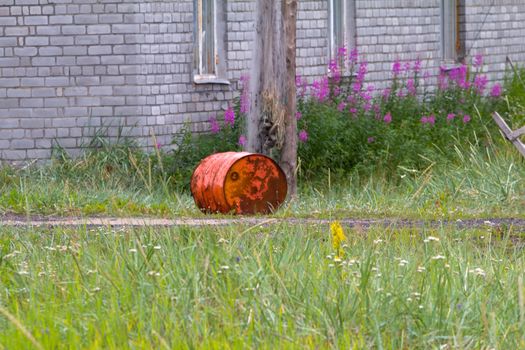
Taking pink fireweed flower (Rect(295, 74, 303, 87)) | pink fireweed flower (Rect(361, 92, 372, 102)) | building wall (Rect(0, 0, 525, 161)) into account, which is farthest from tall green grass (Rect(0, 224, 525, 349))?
pink fireweed flower (Rect(361, 92, 372, 102))

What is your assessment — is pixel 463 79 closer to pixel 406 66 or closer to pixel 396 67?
pixel 406 66

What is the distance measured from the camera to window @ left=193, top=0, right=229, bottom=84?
52.0ft

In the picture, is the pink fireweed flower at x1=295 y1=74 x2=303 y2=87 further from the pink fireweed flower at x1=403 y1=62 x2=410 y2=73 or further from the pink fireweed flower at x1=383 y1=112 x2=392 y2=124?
the pink fireweed flower at x1=403 y1=62 x2=410 y2=73

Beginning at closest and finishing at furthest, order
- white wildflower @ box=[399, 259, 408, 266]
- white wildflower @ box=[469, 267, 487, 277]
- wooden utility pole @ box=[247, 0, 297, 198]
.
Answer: white wildflower @ box=[469, 267, 487, 277], white wildflower @ box=[399, 259, 408, 266], wooden utility pole @ box=[247, 0, 297, 198]

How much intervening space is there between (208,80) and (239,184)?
582 centimetres

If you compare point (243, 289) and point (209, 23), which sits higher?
point (209, 23)

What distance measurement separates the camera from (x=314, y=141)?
51.3ft

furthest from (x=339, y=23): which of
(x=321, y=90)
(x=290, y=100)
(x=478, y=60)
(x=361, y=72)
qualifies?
(x=290, y=100)

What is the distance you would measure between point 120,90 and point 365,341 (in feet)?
35.4

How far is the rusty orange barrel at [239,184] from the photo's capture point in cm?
1013

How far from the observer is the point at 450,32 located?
20203mm

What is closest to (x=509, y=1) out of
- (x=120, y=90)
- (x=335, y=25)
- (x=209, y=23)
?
→ (x=335, y=25)

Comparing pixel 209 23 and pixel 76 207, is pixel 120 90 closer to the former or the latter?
pixel 209 23

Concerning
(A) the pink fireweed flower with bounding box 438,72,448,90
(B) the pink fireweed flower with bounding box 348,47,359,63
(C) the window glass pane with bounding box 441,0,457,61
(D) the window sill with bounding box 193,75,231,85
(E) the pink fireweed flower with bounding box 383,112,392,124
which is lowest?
(E) the pink fireweed flower with bounding box 383,112,392,124
